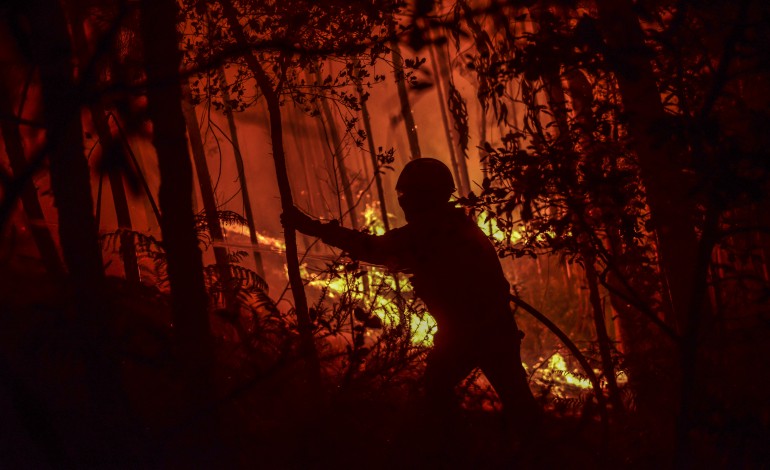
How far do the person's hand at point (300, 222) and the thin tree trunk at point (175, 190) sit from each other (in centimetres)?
118

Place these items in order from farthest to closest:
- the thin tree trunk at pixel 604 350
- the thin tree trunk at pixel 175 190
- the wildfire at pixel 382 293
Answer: the thin tree trunk at pixel 604 350
the wildfire at pixel 382 293
the thin tree trunk at pixel 175 190

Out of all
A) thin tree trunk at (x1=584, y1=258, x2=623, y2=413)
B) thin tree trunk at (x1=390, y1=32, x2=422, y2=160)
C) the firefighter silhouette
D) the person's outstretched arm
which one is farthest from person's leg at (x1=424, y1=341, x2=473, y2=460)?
thin tree trunk at (x1=584, y1=258, x2=623, y2=413)

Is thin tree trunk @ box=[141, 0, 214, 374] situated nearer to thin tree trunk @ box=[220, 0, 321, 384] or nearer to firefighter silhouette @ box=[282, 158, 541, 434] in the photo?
firefighter silhouette @ box=[282, 158, 541, 434]

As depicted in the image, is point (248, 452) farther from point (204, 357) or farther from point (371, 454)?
point (204, 357)

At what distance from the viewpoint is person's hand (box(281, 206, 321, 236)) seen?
384 centimetres

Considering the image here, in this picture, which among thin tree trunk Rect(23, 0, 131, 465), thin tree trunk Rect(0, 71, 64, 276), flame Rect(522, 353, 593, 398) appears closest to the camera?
thin tree trunk Rect(23, 0, 131, 465)

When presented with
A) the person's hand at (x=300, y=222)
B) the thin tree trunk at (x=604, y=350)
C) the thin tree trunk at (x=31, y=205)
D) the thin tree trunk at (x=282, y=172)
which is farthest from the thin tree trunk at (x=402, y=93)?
the thin tree trunk at (x=31, y=205)

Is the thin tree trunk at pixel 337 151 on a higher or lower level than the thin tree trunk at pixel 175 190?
higher

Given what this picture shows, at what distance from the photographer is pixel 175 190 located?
2.64m

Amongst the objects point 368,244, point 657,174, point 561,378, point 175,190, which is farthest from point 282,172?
point 561,378

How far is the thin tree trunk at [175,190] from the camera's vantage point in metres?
2.64

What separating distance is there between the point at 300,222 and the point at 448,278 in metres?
0.98

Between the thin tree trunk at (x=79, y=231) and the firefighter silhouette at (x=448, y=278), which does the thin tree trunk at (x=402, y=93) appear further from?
the thin tree trunk at (x=79, y=231)

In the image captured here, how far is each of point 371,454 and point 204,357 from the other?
148 centimetres
